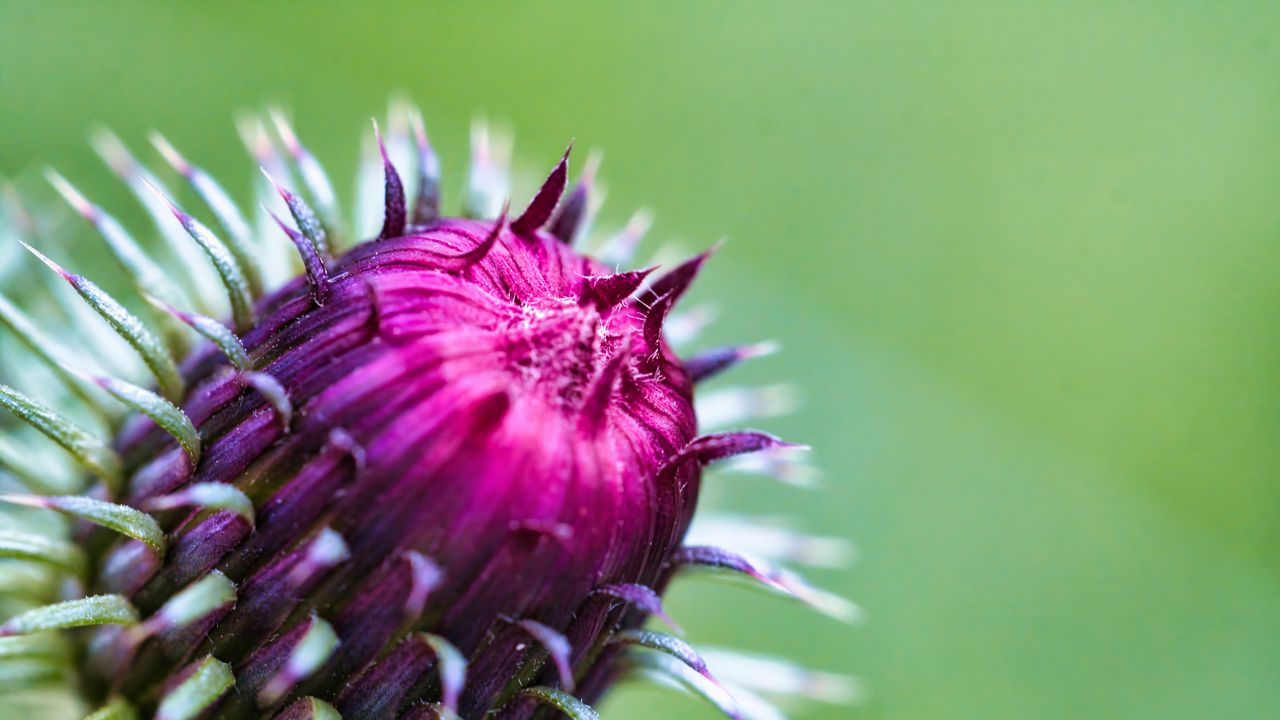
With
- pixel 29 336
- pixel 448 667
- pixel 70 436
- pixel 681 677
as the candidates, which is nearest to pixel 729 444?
pixel 681 677

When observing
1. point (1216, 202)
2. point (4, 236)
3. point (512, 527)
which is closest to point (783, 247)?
point (1216, 202)

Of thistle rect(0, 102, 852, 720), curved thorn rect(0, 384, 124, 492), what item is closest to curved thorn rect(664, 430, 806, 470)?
thistle rect(0, 102, 852, 720)

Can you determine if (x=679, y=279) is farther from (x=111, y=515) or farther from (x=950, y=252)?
(x=950, y=252)

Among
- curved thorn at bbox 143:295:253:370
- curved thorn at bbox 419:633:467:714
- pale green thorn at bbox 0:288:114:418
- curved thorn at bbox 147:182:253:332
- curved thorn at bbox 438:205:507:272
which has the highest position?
curved thorn at bbox 438:205:507:272

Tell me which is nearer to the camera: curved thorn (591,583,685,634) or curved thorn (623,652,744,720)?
curved thorn (591,583,685,634)

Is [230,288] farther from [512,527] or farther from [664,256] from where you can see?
[664,256]

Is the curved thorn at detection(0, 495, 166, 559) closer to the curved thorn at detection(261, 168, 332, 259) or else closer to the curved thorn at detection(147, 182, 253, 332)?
the curved thorn at detection(147, 182, 253, 332)
